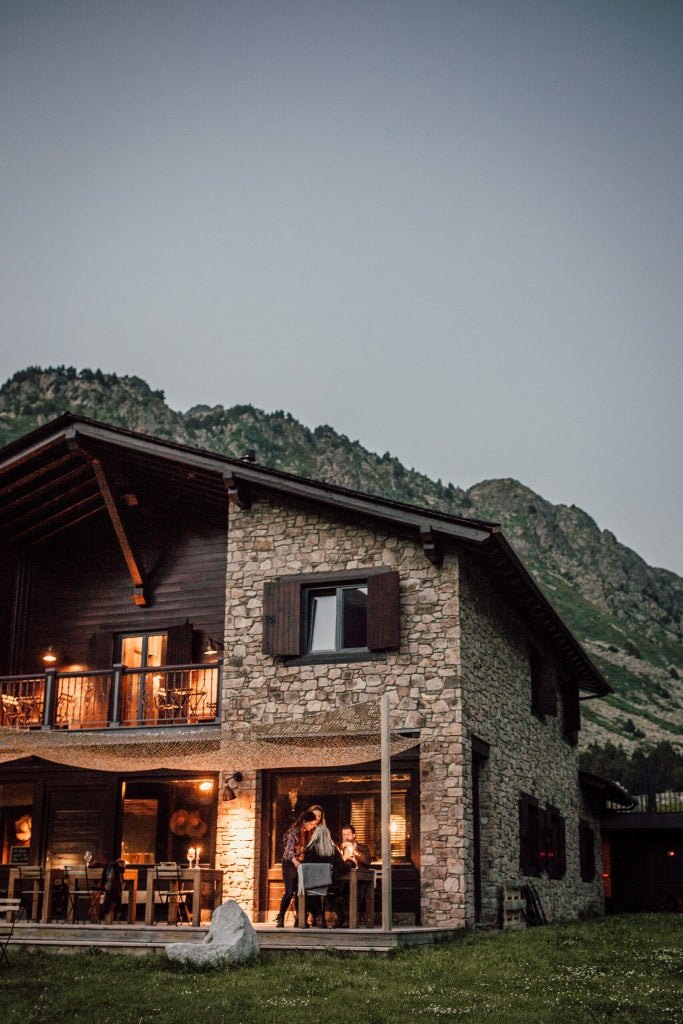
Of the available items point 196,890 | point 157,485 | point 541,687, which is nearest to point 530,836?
point 541,687

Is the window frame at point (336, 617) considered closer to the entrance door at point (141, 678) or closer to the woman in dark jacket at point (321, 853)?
the entrance door at point (141, 678)

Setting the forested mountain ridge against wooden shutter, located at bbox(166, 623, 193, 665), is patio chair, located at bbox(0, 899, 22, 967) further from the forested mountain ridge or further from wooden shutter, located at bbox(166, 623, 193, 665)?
the forested mountain ridge

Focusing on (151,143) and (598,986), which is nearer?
(598,986)

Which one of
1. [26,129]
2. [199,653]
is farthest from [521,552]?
[199,653]

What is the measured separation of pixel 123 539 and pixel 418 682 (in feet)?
18.7

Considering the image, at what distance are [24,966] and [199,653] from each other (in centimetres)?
652

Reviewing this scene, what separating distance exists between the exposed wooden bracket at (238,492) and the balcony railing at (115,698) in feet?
8.04

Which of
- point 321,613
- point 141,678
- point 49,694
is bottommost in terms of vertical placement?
point 49,694

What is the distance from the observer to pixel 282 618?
15.4 meters

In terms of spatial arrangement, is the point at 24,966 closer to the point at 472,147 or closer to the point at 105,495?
the point at 105,495

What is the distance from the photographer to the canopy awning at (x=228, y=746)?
13773mm

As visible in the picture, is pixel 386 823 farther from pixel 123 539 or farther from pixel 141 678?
pixel 123 539

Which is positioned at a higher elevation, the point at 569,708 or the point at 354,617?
the point at 354,617

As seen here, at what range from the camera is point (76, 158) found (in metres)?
47.8
